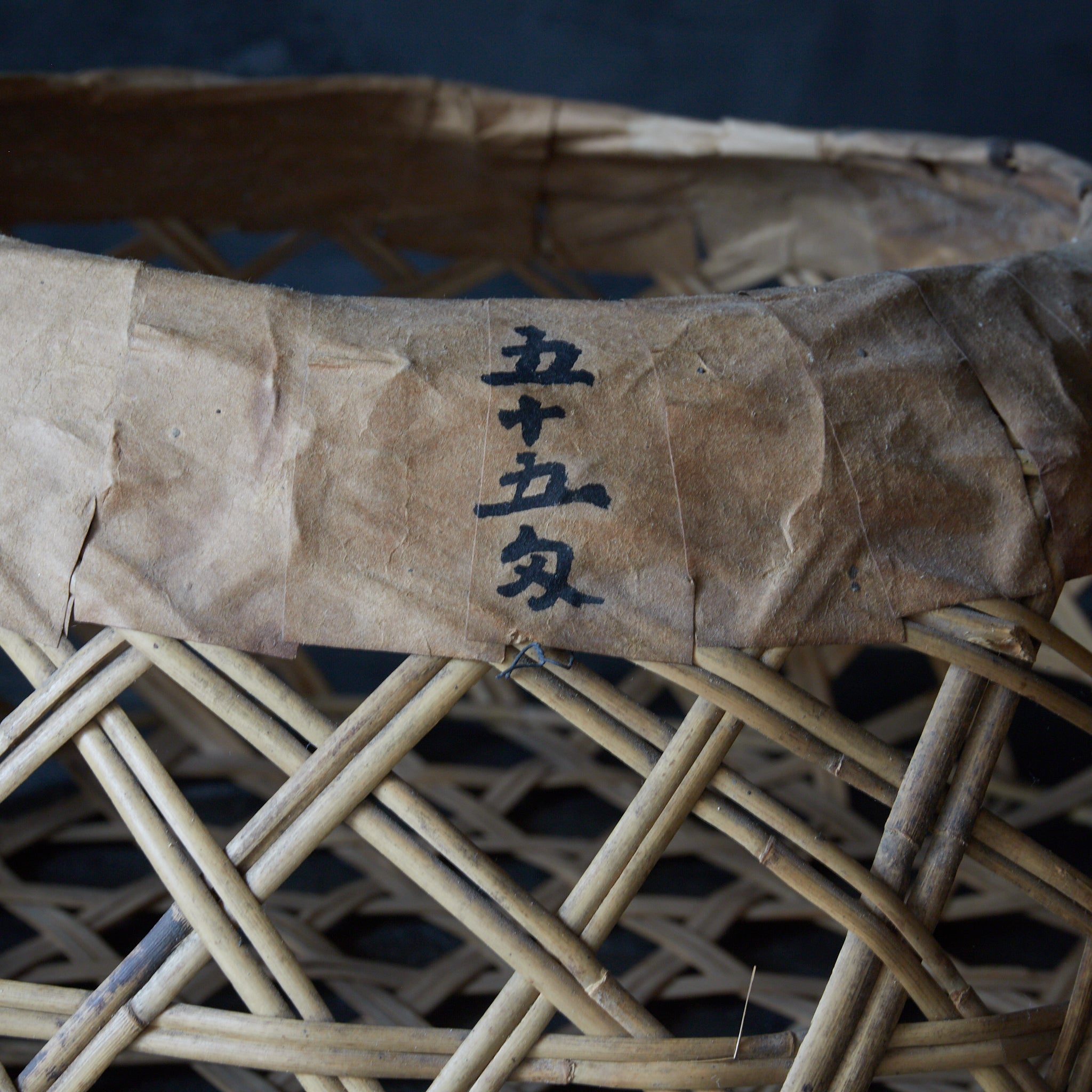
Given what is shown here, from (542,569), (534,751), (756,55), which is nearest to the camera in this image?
(542,569)

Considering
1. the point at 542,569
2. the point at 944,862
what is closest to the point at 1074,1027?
the point at 944,862

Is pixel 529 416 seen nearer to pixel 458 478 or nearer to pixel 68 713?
pixel 458 478

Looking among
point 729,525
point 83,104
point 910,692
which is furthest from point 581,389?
point 910,692

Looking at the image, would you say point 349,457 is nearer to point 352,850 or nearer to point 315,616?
point 315,616

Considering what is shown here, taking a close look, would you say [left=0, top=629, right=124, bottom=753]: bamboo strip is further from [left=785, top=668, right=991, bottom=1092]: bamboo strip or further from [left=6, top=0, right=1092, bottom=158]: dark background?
[left=6, top=0, right=1092, bottom=158]: dark background

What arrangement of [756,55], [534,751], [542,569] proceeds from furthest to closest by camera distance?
[756,55], [534,751], [542,569]

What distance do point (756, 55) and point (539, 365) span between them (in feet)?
2.64

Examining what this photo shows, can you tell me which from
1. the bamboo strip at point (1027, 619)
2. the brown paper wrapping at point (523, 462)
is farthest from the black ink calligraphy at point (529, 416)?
the bamboo strip at point (1027, 619)

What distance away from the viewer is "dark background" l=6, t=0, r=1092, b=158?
0.90 meters

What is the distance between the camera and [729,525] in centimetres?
25

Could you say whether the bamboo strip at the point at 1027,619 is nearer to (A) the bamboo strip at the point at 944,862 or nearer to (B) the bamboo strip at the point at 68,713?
(A) the bamboo strip at the point at 944,862

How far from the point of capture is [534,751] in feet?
2.25

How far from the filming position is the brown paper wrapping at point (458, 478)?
0.79 feet

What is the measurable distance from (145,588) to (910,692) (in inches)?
23.6
